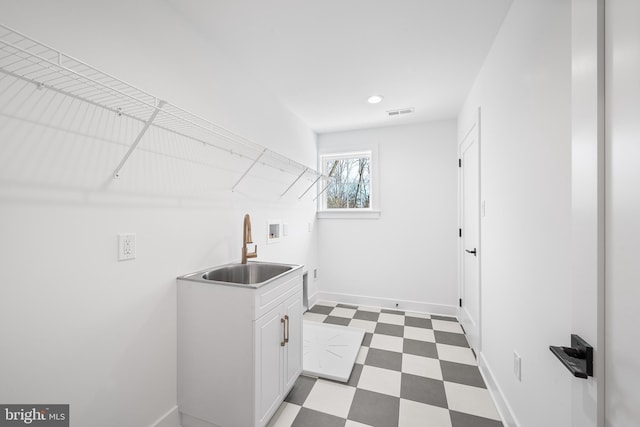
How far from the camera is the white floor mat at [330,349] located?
6.58 ft

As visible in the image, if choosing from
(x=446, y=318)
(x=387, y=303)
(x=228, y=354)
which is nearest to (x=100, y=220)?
(x=228, y=354)

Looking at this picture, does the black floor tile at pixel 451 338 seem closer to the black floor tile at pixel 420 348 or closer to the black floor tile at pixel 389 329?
the black floor tile at pixel 420 348

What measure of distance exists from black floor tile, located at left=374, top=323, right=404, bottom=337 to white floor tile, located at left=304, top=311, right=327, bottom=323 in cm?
66

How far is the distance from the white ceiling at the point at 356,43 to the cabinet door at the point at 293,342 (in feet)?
5.93

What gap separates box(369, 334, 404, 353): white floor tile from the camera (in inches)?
93.7

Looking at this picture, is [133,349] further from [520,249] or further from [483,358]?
[483,358]

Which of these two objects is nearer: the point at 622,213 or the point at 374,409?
the point at 622,213

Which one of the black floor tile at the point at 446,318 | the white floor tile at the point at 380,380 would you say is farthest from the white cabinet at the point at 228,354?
the black floor tile at the point at 446,318

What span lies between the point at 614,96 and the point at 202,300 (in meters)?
1.81

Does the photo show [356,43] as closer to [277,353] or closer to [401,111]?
[401,111]

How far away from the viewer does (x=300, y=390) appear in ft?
6.02

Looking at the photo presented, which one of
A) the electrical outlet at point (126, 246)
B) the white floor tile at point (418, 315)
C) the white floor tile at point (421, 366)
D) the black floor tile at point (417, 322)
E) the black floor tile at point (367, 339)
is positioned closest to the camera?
the electrical outlet at point (126, 246)

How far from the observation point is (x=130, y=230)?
4.16ft

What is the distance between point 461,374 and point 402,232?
1.72 metres
